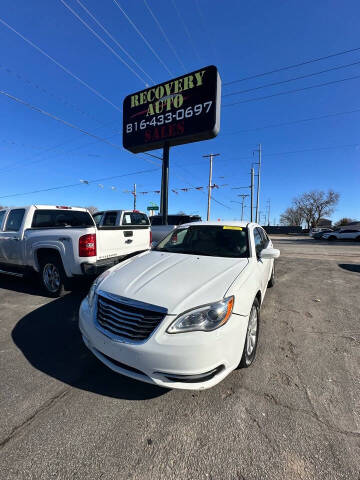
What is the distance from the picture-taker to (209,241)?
133 inches

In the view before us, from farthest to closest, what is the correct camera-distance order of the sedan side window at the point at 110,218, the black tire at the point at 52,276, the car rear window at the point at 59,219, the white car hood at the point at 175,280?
the sedan side window at the point at 110,218
the car rear window at the point at 59,219
the black tire at the point at 52,276
the white car hood at the point at 175,280

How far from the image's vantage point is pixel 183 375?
1742 millimetres

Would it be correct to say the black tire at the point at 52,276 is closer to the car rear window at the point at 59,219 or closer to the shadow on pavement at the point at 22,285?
the shadow on pavement at the point at 22,285

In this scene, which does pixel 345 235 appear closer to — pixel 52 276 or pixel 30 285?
pixel 52 276

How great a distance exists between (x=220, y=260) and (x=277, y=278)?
4415 millimetres

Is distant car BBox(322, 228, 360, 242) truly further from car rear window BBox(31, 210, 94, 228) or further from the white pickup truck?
car rear window BBox(31, 210, 94, 228)

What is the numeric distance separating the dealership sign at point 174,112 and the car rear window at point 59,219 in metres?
6.64

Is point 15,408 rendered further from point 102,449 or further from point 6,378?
point 102,449

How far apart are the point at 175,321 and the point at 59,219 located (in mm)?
4447

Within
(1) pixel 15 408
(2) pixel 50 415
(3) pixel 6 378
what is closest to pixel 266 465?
(2) pixel 50 415

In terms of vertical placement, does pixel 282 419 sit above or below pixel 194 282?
below

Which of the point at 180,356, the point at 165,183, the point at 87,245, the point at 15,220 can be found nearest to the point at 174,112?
the point at 165,183

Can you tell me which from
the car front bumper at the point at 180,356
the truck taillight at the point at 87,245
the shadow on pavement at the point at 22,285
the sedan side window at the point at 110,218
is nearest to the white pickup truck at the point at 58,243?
the truck taillight at the point at 87,245

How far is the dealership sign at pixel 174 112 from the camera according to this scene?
911cm
